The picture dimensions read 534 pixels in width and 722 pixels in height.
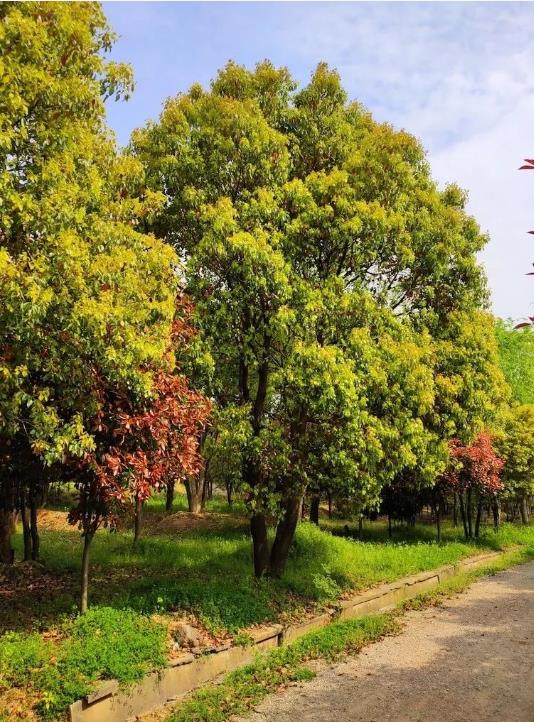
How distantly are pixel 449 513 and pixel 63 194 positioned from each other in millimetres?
40738

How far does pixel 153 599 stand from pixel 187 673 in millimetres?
1775

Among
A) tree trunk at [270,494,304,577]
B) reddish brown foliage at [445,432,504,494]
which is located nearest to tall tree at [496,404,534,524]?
reddish brown foliage at [445,432,504,494]

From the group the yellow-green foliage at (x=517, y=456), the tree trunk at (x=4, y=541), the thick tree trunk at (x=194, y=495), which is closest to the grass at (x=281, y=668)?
the tree trunk at (x=4, y=541)

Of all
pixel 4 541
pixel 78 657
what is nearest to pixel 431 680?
pixel 78 657

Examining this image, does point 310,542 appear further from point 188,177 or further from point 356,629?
point 188,177

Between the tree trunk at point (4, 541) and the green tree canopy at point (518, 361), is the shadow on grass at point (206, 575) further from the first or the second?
the green tree canopy at point (518, 361)

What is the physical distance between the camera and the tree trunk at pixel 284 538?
13.0m

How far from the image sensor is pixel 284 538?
13.1m

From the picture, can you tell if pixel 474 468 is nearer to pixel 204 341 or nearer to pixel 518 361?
pixel 204 341

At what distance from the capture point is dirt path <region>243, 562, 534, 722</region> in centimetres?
747

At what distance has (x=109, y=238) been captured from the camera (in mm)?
7922

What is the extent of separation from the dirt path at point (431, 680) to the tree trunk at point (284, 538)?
3.05m

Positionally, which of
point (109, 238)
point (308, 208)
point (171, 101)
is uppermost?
point (171, 101)

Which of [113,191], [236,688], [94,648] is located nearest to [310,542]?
[236,688]
